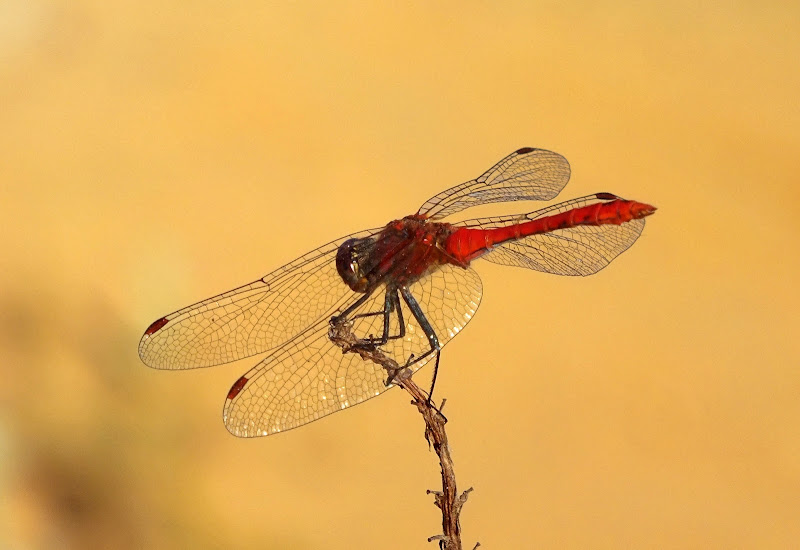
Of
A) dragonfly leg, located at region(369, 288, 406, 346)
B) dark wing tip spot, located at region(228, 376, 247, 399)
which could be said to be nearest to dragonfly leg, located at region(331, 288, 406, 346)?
dragonfly leg, located at region(369, 288, 406, 346)

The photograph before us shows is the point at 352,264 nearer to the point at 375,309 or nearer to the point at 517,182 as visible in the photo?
the point at 375,309

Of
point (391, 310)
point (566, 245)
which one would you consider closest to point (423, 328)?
point (391, 310)

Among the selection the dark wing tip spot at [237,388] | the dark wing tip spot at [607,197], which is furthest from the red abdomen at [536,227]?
the dark wing tip spot at [237,388]

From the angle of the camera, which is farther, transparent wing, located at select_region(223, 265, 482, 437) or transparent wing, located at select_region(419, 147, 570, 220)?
transparent wing, located at select_region(419, 147, 570, 220)

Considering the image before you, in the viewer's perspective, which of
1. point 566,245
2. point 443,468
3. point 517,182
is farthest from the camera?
point 517,182

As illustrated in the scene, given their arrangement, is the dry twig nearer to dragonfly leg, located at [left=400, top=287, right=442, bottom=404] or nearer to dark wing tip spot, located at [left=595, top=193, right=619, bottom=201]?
dragonfly leg, located at [left=400, top=287, right=442, bottom=404]

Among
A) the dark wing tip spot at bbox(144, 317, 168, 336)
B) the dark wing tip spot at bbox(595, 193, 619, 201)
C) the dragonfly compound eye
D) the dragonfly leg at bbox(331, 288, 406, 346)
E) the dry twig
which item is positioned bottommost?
the dry twig

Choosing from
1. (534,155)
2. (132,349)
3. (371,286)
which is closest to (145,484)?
(132,349)
